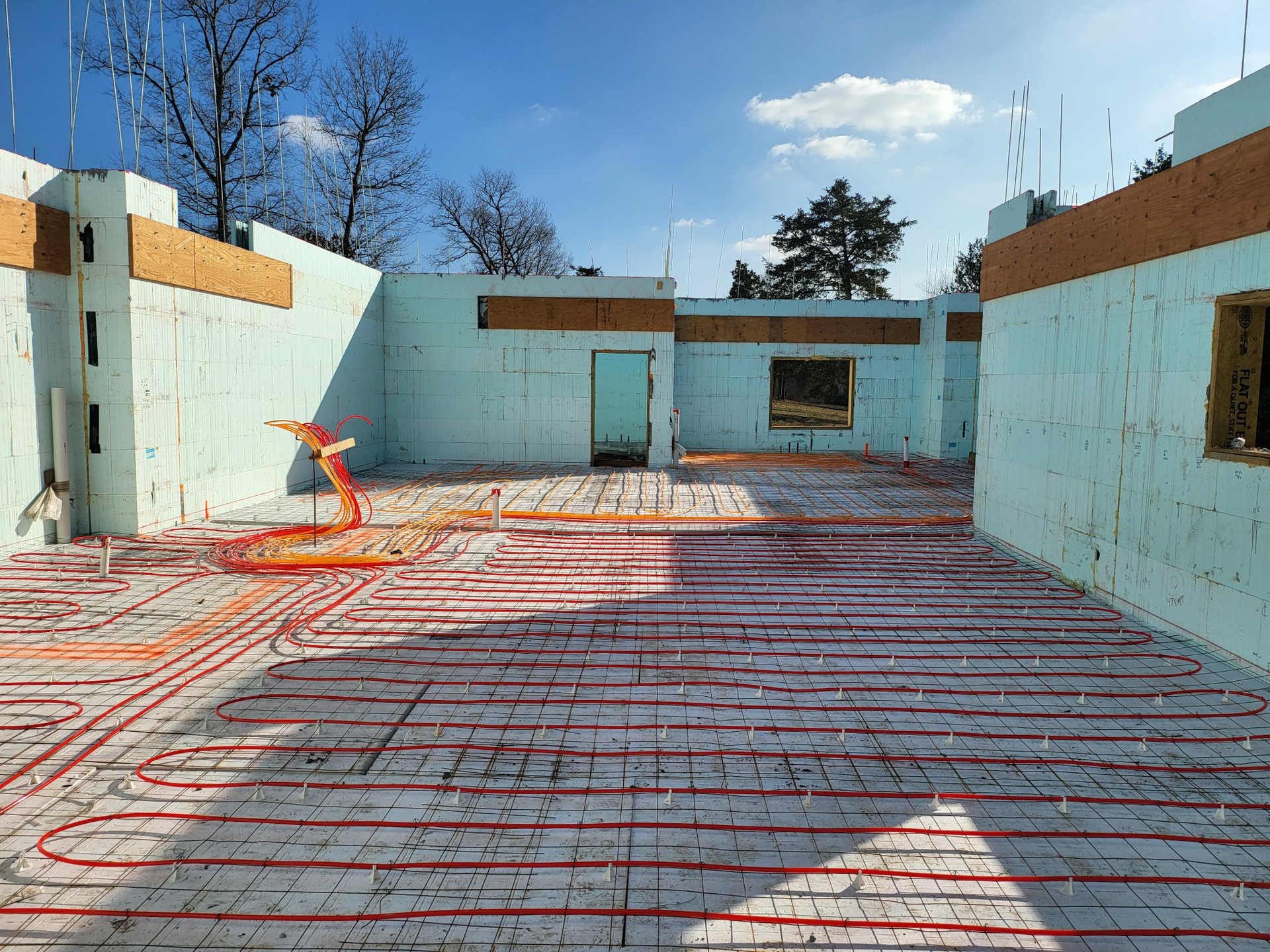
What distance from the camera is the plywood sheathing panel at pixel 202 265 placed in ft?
26.1

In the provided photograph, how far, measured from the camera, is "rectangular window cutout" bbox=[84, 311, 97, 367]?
7883mm

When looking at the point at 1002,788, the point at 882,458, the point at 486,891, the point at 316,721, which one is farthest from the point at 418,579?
the point at 882,458

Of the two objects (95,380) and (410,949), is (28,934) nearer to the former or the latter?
(410,949)

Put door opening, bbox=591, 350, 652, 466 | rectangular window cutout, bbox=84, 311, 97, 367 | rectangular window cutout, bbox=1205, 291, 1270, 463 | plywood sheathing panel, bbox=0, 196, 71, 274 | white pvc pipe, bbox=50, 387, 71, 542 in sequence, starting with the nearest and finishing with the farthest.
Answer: rectangular window cutout, bbox=1205, 291, 1270, 463 → plywood sheathing panel, bbox=0, 196, 71, 274 → white pvc pipe, bbox=50, 387, 71, 542 → rectangular window cutout, bbox=84, 311, 97, 367 → door opening, bbox=591, 350, 652, 466

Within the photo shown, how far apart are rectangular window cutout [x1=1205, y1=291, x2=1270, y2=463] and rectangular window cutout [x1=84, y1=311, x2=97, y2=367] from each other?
10077mm

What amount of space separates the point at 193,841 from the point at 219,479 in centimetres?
758

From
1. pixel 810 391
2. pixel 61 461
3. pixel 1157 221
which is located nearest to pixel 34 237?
pixel 61 461

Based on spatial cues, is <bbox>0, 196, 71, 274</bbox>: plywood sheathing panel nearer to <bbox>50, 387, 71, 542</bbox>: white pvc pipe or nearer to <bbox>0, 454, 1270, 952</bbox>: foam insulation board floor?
<bbox>50, 387, 71, 542</bbox>: white pvc pipe

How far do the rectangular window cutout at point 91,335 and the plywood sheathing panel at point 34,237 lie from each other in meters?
0.45

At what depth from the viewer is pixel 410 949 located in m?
2.52

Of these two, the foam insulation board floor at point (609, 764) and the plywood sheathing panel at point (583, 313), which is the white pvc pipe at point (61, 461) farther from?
the plywood sheathing panel at point (583, 313)

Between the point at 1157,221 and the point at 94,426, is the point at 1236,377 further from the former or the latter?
the point at 94,426

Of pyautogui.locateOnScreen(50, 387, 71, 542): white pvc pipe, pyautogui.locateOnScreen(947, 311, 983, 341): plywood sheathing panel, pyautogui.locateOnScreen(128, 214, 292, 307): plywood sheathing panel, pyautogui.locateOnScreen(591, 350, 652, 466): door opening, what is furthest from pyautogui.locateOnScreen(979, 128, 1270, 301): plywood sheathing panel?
pyautogui.locateOnScreen(50, 387, 71, 542): white pvc pipe

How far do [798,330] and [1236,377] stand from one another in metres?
13.3
